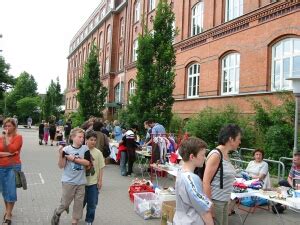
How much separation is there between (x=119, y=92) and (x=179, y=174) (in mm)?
39242

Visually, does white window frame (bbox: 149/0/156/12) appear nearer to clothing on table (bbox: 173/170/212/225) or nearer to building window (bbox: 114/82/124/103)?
building window (bbox: 114/82/124/103)

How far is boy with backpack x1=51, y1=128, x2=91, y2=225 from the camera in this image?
A: 6488 millimetres

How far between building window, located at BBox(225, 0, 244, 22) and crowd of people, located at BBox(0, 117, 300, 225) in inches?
470

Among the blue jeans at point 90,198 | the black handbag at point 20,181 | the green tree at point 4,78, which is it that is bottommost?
the blue jeans at point 90,198

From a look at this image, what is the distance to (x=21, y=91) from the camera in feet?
346

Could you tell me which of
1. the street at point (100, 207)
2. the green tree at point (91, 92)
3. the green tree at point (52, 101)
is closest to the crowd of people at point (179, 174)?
the street at point (100, 207)

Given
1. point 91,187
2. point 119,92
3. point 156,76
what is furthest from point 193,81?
point 119,92

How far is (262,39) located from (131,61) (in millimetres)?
21977

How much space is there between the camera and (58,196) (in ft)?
32.4

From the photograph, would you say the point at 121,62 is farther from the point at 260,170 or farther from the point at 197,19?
the point at 260,170

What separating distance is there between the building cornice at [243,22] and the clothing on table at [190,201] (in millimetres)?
14192

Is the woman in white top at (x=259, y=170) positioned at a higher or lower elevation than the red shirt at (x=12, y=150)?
lower

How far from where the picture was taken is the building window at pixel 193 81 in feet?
79.8

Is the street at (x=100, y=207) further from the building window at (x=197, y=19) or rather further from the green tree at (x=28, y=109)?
the green tree at (x=28, y=109)
